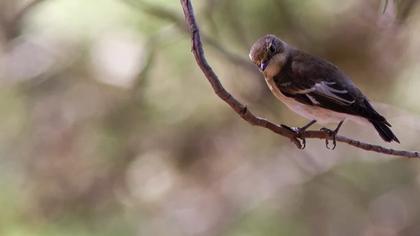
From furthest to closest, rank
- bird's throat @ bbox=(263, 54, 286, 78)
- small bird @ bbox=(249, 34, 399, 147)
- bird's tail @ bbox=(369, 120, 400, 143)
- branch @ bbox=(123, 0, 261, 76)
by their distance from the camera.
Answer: branch @ bbox=(123, 0, 261, 76)
bird's throat @ bbox=(263, 54, 286, 78)
small bird @ bbox=(249, 34, 399, 147)
bird's tail @ bbox=(369, 120, 400, 143)

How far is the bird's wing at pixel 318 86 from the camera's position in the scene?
2.72 m

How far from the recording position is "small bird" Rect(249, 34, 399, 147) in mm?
2713

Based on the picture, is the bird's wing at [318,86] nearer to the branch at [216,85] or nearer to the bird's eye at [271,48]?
the bird's eye at [271,48]

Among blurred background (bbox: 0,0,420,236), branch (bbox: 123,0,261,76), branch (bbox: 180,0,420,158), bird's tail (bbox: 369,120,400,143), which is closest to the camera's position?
branch (bbox: 180,0,420,158)

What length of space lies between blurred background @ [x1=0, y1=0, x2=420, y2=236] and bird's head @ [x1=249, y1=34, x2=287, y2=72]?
4.40 feet

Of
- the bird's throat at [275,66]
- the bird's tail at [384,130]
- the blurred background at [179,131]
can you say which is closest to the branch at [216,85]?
the bird's tail at [384,130]

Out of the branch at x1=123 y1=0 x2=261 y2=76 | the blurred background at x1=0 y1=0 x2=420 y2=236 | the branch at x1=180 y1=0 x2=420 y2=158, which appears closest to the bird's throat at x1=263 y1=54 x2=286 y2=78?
the branch at x1=180 y1=0 x2=420 y2=158

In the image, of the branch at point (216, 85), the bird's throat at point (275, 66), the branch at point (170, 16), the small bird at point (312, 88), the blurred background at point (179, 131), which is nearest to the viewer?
the branch at point (216, 85)

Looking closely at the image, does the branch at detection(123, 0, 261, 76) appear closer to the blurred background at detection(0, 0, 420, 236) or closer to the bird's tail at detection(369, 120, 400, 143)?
the blurred background at detection(0, 0, 420, 236)

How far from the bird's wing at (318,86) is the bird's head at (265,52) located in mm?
48

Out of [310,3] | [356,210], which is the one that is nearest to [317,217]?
[356,210]

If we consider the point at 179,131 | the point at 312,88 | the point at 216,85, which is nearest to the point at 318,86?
the point at 312,88

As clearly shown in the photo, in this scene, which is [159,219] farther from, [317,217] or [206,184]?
[317,217]

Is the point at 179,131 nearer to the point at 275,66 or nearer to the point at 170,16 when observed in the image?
the point at 170,16
